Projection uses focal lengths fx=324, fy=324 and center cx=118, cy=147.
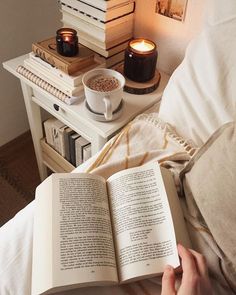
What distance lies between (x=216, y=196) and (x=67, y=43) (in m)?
0.58

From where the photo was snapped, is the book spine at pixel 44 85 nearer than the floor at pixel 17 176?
Yes

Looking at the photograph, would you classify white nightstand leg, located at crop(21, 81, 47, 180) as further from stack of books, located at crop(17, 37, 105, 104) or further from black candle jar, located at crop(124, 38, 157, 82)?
black candle jar, located at crop(124, 38, 157, 82)

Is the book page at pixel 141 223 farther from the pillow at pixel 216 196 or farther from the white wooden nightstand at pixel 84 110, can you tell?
the white wooden nightstand at pixel 84 110

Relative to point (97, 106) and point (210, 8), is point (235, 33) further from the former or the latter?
point (97, 106)

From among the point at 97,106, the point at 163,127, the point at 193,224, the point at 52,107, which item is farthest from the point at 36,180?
the point at 193,224

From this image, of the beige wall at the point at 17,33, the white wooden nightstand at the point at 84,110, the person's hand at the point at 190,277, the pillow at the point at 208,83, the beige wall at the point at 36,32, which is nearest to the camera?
the person's hand at the point at 190,277

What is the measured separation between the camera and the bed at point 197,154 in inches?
20.1

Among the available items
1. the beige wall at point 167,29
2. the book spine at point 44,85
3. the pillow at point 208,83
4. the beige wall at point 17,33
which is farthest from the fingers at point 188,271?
the beige wall at point 17,33

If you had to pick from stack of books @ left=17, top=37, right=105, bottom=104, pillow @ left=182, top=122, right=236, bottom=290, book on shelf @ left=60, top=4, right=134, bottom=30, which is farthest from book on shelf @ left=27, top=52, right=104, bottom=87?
pillow @ left=182, top=122, right=236, bottom=290

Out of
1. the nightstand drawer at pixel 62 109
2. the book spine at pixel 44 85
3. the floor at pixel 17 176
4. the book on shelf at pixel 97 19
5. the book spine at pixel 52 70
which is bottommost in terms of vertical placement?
the floor at pixel 17 176

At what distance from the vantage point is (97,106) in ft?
2.64

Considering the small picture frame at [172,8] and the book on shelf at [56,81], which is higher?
the small picture frame at [172,8]

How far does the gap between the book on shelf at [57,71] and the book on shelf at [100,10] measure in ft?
0.42

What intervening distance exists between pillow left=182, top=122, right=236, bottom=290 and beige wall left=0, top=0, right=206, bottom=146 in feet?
1.48
